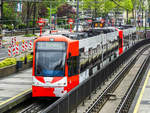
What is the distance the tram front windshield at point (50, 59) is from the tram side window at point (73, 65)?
2.16 feet

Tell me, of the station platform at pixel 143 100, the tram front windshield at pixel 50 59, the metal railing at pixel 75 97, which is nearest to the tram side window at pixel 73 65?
the tram front windshield at pixel 50 59

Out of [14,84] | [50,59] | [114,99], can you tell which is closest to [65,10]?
[14,84]

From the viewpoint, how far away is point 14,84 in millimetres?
26672

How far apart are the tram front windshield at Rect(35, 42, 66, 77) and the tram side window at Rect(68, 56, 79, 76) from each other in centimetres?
66

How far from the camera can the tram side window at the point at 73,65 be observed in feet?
70.3

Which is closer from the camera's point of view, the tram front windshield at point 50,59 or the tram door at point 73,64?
the tram front windshield at point 50,59

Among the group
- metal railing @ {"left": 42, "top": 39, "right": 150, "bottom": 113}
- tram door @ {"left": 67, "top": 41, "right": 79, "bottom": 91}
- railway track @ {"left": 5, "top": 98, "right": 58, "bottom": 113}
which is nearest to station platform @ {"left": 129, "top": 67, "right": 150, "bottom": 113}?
metal railing @ {"left": 42, "top": 39, "right": 150, "bottom": 113}

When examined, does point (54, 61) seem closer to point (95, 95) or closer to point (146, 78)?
point (95, 95)

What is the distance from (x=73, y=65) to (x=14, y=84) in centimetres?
615

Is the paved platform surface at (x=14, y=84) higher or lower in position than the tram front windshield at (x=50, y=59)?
lower

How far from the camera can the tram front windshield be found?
20.7 metres

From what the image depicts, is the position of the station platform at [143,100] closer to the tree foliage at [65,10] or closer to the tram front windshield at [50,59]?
the tram front windshield at [50,59]

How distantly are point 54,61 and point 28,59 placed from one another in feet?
56.8

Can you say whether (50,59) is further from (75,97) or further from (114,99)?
(114,99)
